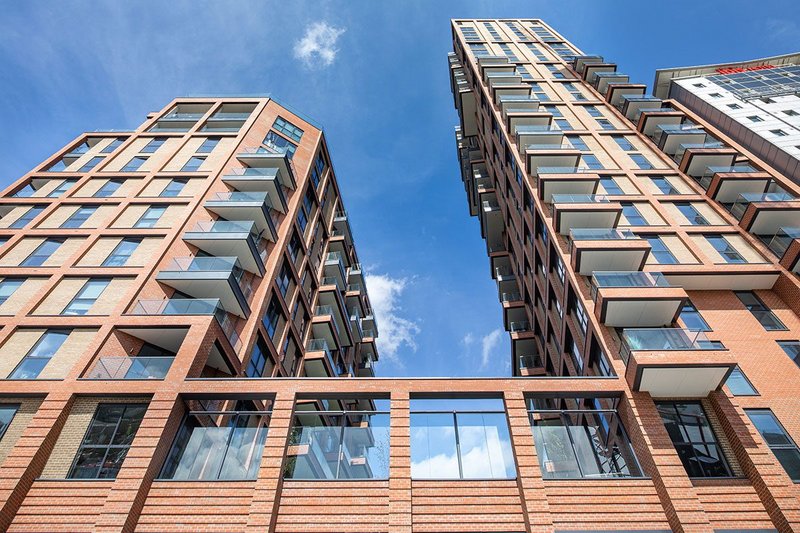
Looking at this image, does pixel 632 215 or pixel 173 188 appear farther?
pixel 173 188

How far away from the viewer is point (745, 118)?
35.4m

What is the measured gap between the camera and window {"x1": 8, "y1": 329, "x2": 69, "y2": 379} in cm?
1539

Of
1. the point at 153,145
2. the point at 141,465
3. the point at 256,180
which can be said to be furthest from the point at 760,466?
the point at 153,145

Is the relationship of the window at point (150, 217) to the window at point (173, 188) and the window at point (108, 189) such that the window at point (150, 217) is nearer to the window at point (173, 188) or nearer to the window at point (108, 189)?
the window at point (173, 188)

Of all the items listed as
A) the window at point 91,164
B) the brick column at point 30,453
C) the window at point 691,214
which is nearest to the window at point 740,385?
the window at point 691,214

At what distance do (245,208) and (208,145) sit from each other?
7.86 meters

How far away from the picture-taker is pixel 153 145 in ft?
94.0

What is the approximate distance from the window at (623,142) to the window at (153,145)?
29286mm

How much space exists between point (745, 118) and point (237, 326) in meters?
40.0

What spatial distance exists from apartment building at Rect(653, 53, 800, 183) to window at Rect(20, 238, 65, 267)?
40258mm

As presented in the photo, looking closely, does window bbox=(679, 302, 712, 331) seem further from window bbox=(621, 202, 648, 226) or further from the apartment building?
the apartment building

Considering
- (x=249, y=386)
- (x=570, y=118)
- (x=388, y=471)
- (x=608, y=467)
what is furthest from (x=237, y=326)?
(x=570, y=118)

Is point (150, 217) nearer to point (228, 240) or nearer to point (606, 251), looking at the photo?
point (228, 240)

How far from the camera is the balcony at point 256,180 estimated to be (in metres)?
25.0
